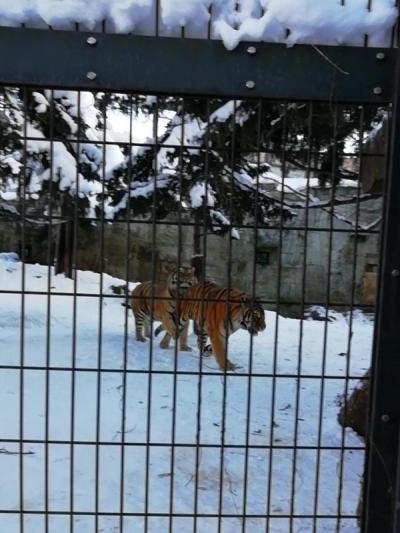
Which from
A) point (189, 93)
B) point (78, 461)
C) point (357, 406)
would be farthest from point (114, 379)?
point (189, 93)

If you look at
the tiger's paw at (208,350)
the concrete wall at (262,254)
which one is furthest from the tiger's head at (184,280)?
the tiger's paw at (208,350)

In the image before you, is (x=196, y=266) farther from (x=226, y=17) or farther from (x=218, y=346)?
(x=226, y=17)

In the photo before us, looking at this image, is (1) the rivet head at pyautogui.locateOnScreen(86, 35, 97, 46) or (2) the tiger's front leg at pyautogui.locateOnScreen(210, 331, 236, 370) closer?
(1) the rivet head at pyautogui.locateOnScreen(86, 35, 97, 46)

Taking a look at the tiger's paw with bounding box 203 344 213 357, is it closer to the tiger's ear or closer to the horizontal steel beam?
the tiger's ear

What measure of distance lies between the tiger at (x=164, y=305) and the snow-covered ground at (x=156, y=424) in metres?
0.20

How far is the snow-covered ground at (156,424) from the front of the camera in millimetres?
3367

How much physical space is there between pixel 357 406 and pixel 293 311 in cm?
86

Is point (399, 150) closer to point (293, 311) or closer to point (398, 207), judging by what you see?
point (398, 207)

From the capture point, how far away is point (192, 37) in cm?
222

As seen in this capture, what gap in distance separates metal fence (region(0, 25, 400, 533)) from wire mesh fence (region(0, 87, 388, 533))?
0.02m

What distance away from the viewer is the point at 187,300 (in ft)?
9.50

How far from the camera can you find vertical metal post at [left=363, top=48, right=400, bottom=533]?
7.32 ft

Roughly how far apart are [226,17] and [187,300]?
48.6 inches

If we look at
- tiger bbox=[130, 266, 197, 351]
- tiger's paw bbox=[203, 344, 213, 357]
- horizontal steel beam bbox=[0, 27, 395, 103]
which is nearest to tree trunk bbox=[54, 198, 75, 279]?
tiger bbox=[130, 266, 197, 351]
